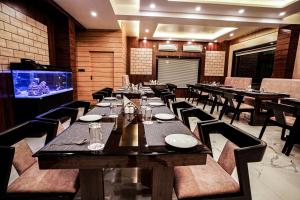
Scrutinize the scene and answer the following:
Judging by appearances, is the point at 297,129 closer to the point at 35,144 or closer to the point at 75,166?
the point at 75,166

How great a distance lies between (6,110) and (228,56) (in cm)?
857

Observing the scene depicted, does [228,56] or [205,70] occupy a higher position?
[228,56]

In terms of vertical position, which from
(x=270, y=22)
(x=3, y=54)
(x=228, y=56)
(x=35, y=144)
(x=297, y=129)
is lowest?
(x=35, y=144)

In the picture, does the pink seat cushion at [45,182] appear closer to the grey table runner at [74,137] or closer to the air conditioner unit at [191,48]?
the grey table runner at [74,137]

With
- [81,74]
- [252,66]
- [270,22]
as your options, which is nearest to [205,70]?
[252,66]

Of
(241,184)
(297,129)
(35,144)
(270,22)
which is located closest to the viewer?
(241,184)

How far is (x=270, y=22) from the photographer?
16.2ft

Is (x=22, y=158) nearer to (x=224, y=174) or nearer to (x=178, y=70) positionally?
(x=224, y=174)

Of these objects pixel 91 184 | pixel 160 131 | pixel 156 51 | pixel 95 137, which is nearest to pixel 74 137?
pixel 95 137

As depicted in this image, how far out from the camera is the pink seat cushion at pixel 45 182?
1058 millimetres

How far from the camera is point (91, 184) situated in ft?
3.44

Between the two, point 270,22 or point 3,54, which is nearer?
point 3,54

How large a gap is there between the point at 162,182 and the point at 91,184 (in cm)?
44

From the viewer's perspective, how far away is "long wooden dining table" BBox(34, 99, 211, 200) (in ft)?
3.05
